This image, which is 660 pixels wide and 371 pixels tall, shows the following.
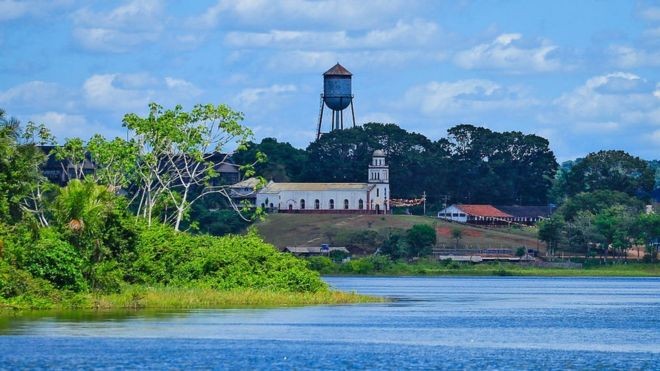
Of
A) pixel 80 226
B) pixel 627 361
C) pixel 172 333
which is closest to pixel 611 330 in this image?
pixel 627 361

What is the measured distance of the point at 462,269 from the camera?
185500 millimetres

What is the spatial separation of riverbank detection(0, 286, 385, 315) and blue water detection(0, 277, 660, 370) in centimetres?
240

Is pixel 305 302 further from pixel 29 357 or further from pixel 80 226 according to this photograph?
pixel 29 357

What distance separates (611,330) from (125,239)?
25.1 m

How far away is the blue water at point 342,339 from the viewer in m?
54.0

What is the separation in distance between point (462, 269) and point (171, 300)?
108 metres

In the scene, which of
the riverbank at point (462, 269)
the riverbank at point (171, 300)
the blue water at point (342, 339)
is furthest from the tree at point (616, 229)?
the riverbank at point (171, 300)

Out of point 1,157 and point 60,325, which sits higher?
point 1,157

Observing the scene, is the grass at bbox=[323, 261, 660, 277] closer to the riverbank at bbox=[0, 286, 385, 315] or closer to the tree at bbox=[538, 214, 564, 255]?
the tree at bbox=[538, 214, 564, 255]

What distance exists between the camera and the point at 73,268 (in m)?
74.7

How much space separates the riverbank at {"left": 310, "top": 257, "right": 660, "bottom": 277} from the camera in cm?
17838

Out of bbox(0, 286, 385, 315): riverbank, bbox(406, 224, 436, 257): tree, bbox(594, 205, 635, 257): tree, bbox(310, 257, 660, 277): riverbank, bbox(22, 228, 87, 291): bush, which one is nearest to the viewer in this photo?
bbox(22, 228, 87, 291): bush

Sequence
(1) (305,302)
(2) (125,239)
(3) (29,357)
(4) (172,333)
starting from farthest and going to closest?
(1) (305,302)
(2) (125,239)
(4) (172,333)
(3) (29,357)

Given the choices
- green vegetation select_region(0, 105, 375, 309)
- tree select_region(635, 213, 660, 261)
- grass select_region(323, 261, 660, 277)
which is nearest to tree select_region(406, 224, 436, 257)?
grass select_region(323, 261, 660, 277)
